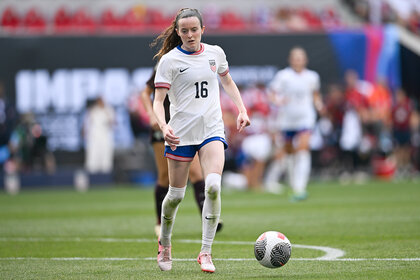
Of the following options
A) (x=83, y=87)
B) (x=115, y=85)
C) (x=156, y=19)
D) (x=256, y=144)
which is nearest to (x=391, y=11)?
(x=156, y=19)

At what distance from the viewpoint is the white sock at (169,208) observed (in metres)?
7.27

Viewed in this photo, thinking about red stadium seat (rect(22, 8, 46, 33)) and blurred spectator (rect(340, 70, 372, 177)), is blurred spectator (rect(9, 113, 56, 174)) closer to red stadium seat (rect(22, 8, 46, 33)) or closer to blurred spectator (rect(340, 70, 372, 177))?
red stadium seat (rect(22, 8, 46, 33))

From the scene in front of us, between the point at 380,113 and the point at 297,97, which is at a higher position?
the point at 297,97

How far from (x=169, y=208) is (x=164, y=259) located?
0.46 metres

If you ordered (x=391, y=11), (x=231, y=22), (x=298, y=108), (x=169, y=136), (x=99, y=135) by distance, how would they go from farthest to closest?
1. (x=391, y=11)
2. (x=231, y=22)
3. (x=99, y=135)
4. (x=298, y=108)
5. (x=169, y=136)

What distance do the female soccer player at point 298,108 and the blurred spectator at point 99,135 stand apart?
26.4 ft

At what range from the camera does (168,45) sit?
25.4ft

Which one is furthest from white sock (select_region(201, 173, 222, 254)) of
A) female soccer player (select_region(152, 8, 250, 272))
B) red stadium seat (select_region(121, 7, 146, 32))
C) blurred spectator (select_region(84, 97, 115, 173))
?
red stadium seat (select_region(121, 7, 146, 32))

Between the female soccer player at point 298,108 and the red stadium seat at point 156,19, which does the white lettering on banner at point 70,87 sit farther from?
the female soccer player at point 298,108

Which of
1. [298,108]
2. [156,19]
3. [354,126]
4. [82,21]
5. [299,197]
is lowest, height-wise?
[354,126]

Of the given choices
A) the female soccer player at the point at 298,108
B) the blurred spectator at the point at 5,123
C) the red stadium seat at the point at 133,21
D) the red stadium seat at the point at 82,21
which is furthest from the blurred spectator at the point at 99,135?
the female soccer player at the point at 298,108

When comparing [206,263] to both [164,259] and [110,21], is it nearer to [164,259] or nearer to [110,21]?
[164,259]

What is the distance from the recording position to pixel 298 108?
16188 millimetres

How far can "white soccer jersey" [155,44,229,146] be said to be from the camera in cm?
716
